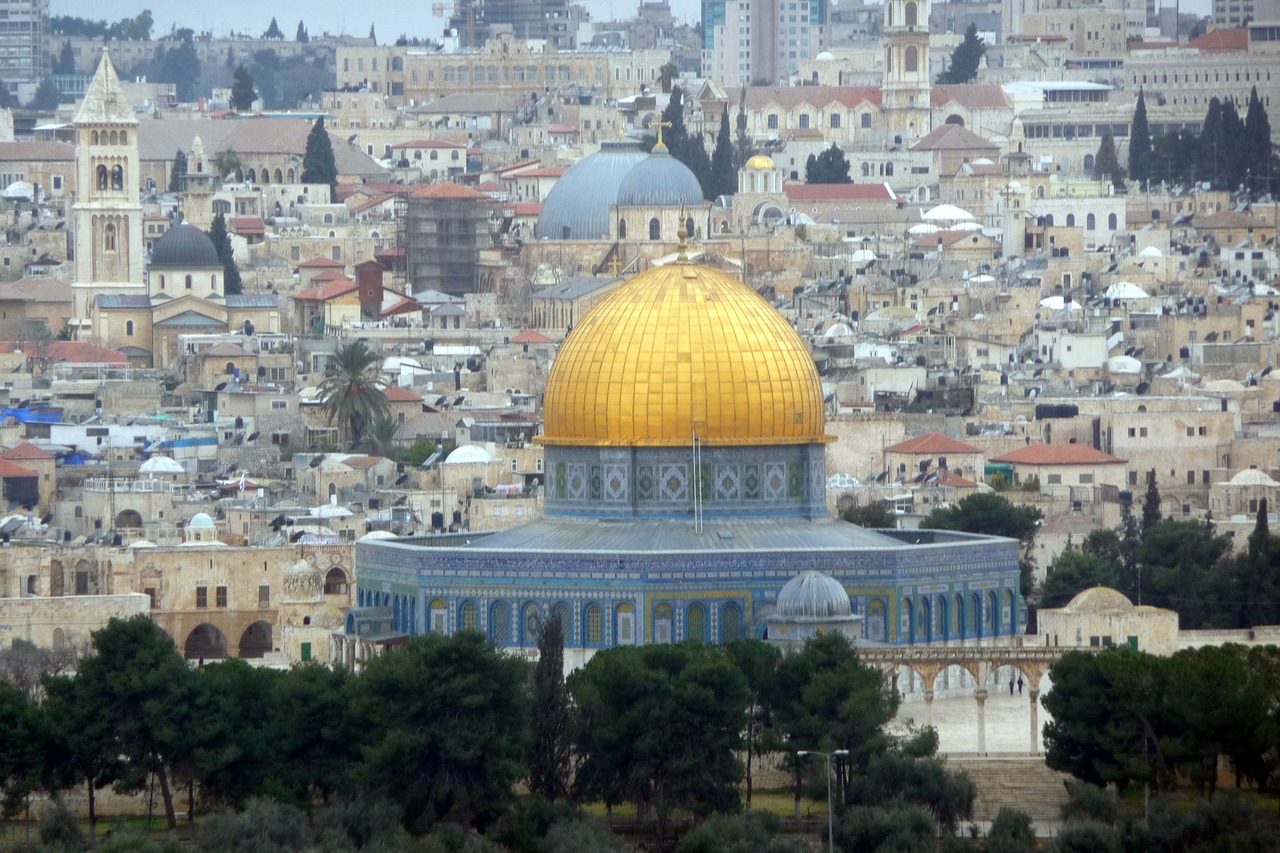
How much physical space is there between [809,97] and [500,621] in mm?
88709

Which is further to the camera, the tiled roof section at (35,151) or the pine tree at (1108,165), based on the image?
the tiled roof section at (35,151)

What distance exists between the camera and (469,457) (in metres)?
81.6

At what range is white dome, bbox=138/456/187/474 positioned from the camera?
8356 centimetres

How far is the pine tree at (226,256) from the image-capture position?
375 feet

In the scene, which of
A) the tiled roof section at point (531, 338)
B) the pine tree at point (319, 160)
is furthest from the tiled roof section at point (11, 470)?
the pine tree at point (319, 160)

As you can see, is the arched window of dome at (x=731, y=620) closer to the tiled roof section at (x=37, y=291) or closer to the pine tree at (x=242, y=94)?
the tiled roof section at (x=37, y=291)

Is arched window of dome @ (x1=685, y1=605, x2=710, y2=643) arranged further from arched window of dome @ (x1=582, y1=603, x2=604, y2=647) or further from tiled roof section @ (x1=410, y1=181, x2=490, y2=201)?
tiled roof section @ (x1=410, y1=181, x2=490, y2=201)

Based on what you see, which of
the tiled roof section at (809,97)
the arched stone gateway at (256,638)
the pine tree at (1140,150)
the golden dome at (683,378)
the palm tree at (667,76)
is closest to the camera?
the golden dome at (683,378)

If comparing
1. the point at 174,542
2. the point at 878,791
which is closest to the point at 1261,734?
the point at 878,791

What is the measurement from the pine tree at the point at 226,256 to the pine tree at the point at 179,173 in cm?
1704

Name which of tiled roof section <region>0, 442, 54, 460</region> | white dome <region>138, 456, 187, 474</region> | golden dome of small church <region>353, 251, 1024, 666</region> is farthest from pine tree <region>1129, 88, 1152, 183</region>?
golden dome of small church <region>353, 251, 1024, 666</region>

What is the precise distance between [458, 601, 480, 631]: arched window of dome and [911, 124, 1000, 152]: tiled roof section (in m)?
76.8

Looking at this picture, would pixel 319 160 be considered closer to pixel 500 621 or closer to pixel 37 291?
pixel 37 291

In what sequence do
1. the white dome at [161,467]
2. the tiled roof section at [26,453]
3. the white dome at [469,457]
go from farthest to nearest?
the tiled roof section at [26,453]
the white dome at [161,467]
the white dome at [469,457]
